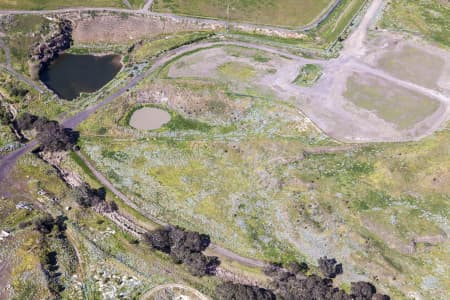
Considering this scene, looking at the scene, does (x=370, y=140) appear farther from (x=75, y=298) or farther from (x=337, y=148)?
(x=75, y=298)

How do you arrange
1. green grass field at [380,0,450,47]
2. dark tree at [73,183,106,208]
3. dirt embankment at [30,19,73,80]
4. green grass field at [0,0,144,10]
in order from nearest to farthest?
dark tree at [73,183,106,208] → dirt embankment at [30,19,73,80] → green grass field at [380,0,450,47] → green grass field at [0,0,144,10]

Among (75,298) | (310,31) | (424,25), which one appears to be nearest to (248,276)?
(75,298)

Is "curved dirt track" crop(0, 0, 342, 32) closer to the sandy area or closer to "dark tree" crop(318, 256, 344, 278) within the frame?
the sandy area

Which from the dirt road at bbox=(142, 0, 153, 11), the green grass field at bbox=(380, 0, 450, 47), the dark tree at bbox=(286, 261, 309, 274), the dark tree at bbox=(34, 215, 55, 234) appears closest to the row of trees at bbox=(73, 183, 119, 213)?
the dark tree at bbox=(34, 215, 55, 234)

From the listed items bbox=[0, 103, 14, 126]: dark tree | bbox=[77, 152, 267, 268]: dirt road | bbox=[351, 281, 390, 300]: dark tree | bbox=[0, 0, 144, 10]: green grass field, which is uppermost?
bbox=[0, 0, 144, 10]: green grass field

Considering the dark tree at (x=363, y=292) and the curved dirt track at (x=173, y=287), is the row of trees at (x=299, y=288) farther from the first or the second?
the curved dirt track at (x=173, y=287)

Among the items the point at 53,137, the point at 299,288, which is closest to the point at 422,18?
the point at 299,288
